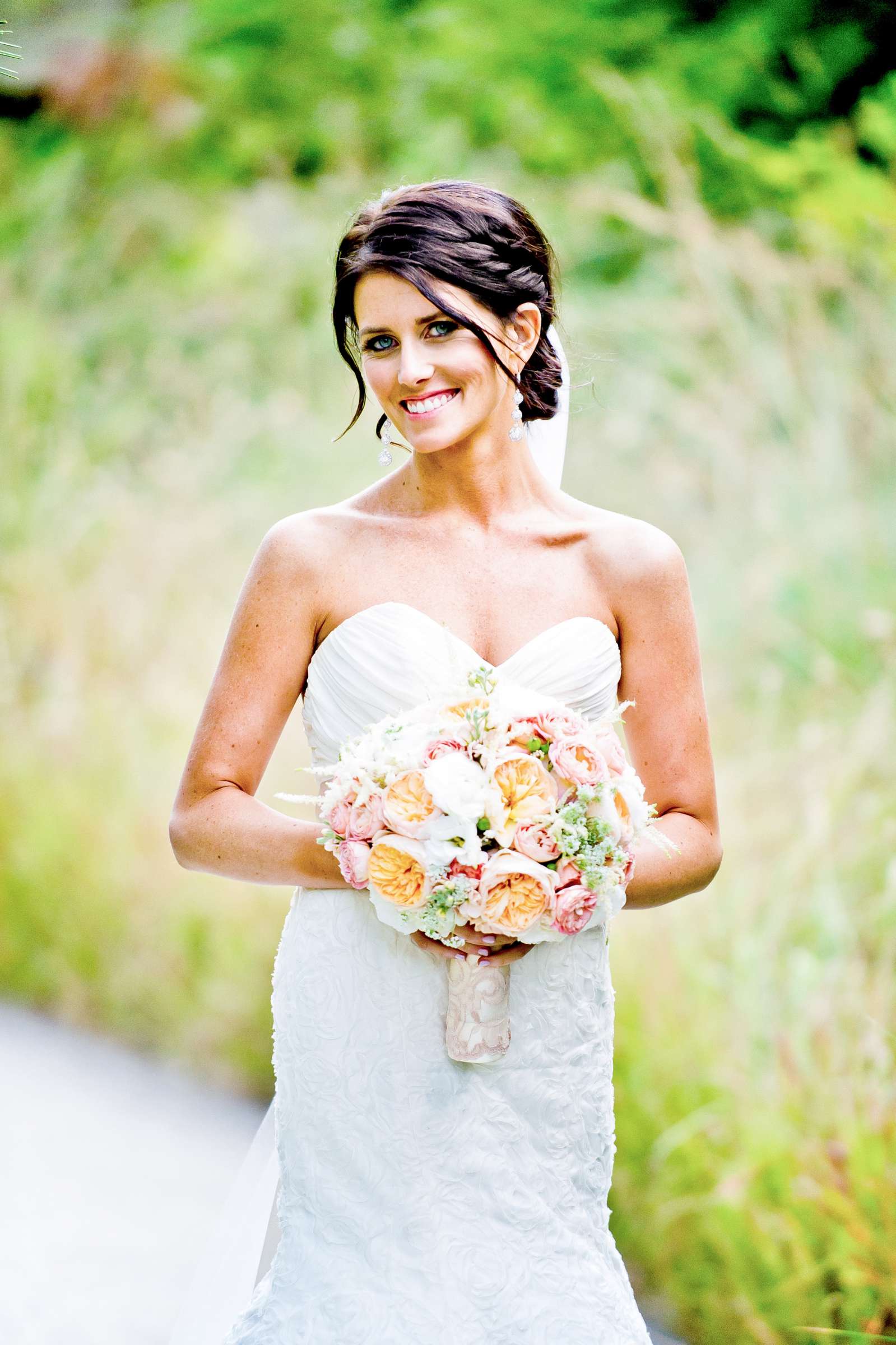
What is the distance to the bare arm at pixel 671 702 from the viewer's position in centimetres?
232

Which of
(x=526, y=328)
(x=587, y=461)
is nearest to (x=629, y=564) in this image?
(x=526, y=328)

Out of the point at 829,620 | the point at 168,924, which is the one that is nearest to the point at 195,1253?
the point at 168,924

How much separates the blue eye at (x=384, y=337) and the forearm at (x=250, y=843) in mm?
718

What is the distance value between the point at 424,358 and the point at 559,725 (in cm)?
65

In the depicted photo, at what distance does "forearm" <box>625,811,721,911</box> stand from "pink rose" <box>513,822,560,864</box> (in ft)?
1.42

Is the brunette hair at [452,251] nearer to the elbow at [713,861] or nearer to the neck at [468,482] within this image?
the neck at [468,482]

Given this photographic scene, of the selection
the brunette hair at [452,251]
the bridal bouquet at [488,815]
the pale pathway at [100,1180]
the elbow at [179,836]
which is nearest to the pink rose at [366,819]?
the bridal bouquet at [488,815]

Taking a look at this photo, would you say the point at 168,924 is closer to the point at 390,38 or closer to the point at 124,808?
the point at 124,808

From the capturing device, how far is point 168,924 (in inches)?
213

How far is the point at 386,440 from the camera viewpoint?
2475 millimetres

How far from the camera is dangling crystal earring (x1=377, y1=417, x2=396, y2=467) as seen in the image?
7.99ft

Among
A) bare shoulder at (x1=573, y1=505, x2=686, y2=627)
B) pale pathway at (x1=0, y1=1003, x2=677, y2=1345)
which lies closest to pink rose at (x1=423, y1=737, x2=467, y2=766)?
bare shoulder at (x1=573, y1=505, x2=686, y2=627)

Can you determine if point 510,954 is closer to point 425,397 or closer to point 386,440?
point 425,397

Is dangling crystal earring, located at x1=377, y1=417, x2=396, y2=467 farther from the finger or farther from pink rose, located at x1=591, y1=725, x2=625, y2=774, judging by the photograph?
the finger
